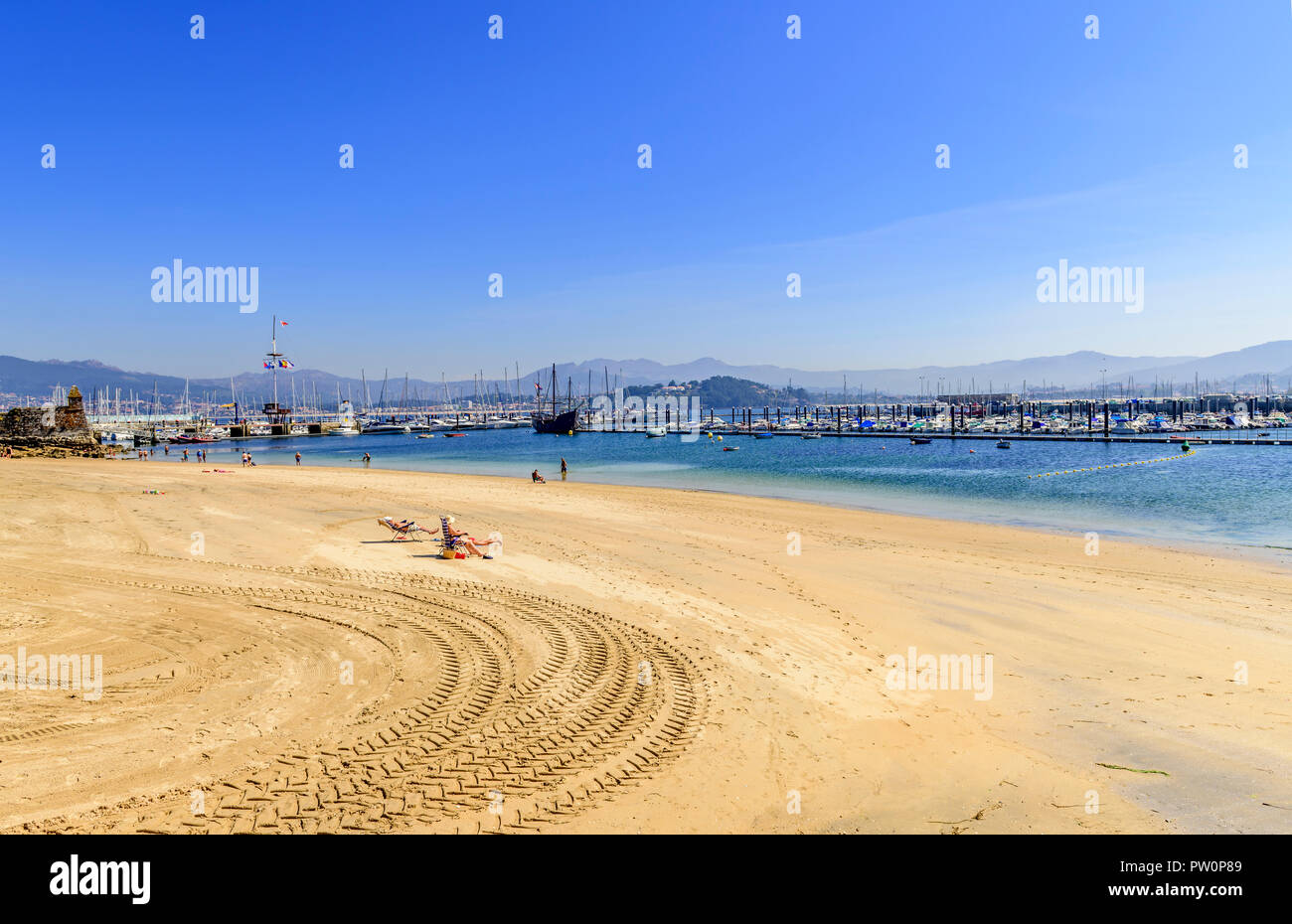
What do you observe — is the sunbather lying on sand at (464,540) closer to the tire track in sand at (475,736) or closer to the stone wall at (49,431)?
the tire track in sand at (475,736)

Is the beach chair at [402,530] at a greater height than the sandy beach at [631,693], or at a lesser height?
greater

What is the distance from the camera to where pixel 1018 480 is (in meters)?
43.4

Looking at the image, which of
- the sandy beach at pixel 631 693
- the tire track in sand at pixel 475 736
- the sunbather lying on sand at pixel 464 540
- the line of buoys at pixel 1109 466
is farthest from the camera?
the line of buoys at pixel 1109 466

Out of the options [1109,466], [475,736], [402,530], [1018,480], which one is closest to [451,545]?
[402,530]

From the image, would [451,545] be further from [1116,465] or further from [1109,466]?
[1116,465]

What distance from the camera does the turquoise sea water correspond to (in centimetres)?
2614

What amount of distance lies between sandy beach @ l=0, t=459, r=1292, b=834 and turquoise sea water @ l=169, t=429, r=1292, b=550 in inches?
360

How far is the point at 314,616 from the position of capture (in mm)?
11094

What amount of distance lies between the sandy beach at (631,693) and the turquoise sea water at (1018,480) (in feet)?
30.0

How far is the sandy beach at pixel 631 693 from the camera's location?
5840 millimetres

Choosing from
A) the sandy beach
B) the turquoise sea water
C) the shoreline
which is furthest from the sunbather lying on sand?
the turquoise sea water

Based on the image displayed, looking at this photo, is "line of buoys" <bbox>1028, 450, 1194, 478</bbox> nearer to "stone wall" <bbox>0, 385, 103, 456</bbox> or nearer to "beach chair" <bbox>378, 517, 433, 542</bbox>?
"beach chair" <bbox>378, 517, 433, 542</bbox>

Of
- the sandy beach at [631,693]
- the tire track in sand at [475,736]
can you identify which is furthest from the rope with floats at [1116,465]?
the tire track in sand at [475,736]
